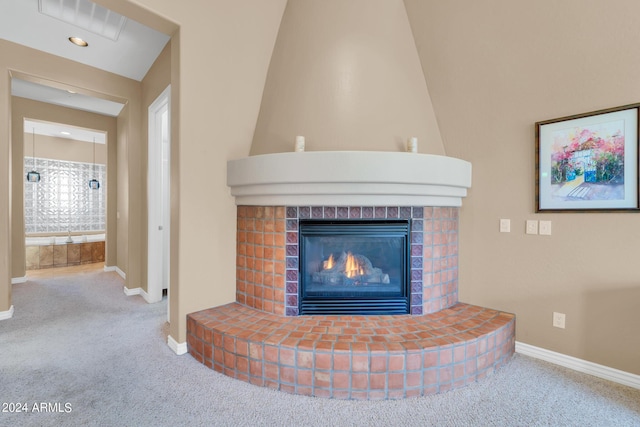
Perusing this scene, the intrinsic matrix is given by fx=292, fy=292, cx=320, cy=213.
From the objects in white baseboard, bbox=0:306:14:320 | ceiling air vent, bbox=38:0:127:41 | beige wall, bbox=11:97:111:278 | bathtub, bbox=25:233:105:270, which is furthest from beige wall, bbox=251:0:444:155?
bathtub, bbox=25:233:105:270

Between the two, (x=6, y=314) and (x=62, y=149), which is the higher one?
(x=62, y=149)

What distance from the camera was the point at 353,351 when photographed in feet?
5.55

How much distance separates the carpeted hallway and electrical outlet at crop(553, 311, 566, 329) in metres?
0.29

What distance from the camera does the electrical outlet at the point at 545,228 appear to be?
208 centimetres

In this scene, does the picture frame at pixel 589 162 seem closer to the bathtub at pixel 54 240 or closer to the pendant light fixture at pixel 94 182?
the bathtub at pixel 54 240

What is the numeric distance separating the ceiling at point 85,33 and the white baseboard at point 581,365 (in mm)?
3999

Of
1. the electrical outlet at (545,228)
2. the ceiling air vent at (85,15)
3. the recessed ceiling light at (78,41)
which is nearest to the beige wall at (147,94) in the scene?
the ceiling air vent at (85,15)

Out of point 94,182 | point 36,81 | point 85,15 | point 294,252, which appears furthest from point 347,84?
point 94,182

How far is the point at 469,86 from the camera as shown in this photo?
2350 mm

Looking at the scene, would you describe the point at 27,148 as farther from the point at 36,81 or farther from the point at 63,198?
the point at 36,81

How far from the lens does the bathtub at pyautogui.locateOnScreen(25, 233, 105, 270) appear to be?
4.98 m

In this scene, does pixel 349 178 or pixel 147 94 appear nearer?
pixel 349 178

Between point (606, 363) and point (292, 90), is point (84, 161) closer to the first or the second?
point (292, 90)

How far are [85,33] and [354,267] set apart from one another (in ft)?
10.3
